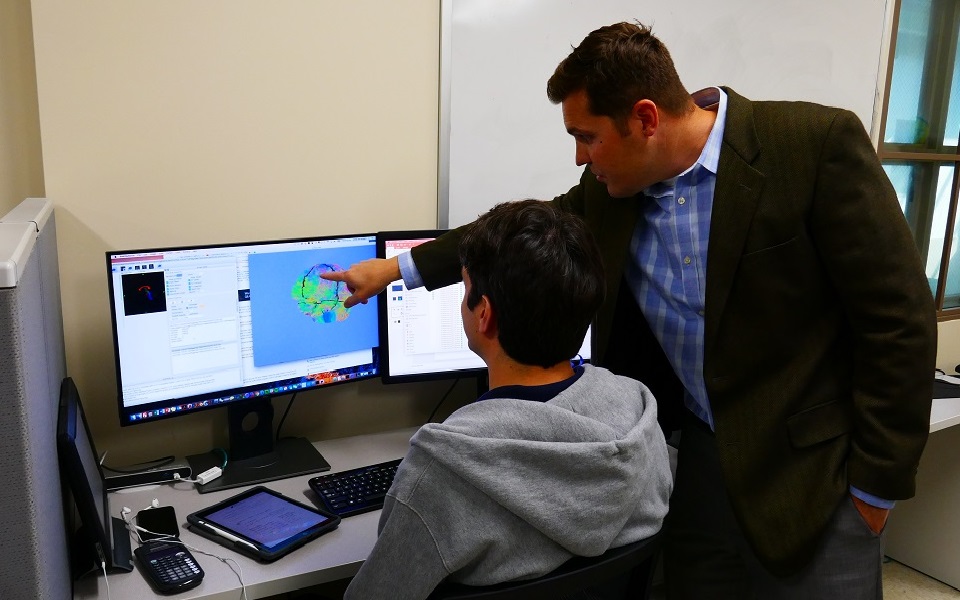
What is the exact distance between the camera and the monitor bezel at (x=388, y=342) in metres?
1.87

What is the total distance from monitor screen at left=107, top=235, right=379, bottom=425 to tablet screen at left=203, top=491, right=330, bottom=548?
0.26 meters

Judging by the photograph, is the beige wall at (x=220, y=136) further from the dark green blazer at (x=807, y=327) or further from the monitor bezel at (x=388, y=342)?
the dark green blazer at (x=807, y=327)

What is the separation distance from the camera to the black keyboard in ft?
5.13

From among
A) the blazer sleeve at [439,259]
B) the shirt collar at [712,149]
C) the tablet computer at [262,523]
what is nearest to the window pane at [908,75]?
the shirt collar at [712,149]

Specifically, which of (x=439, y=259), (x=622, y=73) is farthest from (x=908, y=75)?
(x=439, y=259)

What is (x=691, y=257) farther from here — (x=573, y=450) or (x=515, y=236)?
(x=573, y=450)

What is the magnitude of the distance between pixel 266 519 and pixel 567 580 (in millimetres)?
698

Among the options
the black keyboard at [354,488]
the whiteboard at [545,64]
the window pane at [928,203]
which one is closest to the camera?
the black keyboard at [354,488]

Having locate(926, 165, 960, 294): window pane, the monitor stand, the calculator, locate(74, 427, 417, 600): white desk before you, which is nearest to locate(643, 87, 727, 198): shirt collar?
locate(74, 427, 417, 600): white desk

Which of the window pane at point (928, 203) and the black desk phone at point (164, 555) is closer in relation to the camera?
the black desk phone at point (164, 555)

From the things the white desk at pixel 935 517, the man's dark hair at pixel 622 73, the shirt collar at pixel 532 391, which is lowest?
the white desk at pixel 935 517

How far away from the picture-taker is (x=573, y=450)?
3.36ft

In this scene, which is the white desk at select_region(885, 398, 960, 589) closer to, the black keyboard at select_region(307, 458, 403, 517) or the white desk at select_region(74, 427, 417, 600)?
the black keyboard at select_region(307, 458, 403, 517)

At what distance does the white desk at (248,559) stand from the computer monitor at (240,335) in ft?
0.20
